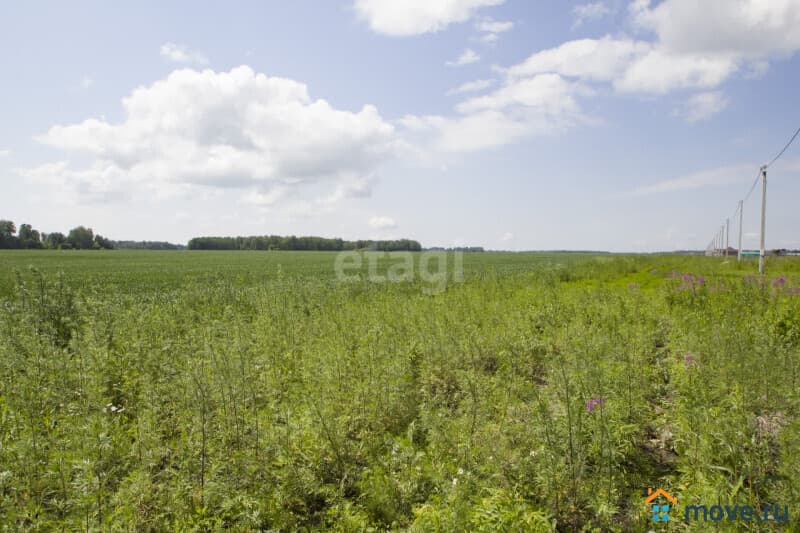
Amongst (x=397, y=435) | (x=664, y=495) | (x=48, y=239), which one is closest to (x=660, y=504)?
(x=664, y=495)

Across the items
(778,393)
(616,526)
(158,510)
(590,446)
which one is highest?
(778,393)

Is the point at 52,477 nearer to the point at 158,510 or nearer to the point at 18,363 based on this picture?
the point at 158,510

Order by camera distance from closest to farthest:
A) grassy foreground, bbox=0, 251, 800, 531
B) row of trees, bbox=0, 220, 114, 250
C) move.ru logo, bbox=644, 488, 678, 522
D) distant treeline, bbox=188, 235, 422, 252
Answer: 1. move.ru logo, bbox=644, 488, 678, 522
2. grassy foreground, bbox=0, 251, 800, 531
3. row of trees, bbox=0, 220, 114, 250
4. distant treeline, bbox=188, 235, 422, 252

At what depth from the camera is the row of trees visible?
73062mm

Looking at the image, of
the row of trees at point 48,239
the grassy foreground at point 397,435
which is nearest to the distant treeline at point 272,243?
the row of trees at point 48,239

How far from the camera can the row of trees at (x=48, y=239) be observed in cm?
7306

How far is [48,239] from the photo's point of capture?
86.8 metres

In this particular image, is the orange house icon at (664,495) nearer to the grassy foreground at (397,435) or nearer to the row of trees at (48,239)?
the grassy foreground at (397,435)

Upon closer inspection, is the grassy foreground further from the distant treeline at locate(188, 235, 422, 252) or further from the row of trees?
the distant treeline at locate(188, 235, 422, 252)

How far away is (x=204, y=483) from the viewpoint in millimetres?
3441

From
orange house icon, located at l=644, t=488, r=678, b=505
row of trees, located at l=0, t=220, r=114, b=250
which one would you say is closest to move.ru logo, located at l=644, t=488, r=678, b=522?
orange house icon, located at l=644, t=488, r=678, b=505

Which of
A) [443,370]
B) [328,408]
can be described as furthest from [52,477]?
[443,370]

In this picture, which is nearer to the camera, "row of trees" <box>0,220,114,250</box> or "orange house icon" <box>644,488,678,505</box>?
"orange house icon" <box>644,488,678,505</box>

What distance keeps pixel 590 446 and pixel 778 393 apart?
8.60 ft
